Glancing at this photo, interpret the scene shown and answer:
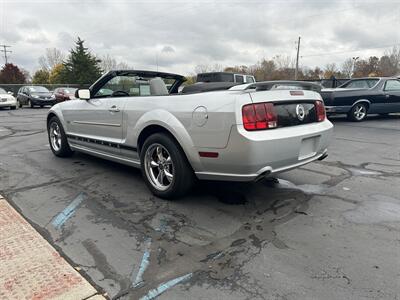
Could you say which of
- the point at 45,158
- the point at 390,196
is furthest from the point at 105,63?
the point at 390,196

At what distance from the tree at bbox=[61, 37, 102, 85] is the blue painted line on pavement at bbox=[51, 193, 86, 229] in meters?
43.2

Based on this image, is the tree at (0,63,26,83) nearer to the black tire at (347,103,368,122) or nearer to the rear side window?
the black tire at (347,103,368,122)

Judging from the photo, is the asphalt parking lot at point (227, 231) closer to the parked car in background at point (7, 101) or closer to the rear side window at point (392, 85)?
the rear side window at point (392, 85)

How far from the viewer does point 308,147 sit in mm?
3496

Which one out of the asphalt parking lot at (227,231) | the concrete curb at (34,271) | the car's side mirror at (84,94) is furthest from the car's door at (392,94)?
the concrete curb at (34,271)

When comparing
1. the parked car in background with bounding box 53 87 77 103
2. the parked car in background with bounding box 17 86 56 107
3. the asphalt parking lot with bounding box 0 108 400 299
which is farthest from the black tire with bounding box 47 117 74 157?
the parked car in background with bounding box 17 86 56 107

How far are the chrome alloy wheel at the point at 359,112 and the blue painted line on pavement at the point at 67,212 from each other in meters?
9.87

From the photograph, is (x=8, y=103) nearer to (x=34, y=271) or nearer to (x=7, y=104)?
(x=7, y=104)

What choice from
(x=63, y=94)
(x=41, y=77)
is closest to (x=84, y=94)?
(x=63, y=94)

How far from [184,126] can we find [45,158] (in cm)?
372

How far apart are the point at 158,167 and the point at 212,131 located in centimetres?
104

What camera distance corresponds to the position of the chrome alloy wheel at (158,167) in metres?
3.68

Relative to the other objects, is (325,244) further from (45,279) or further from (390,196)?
(45,279)

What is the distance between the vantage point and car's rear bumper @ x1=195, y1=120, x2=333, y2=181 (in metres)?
2.90
